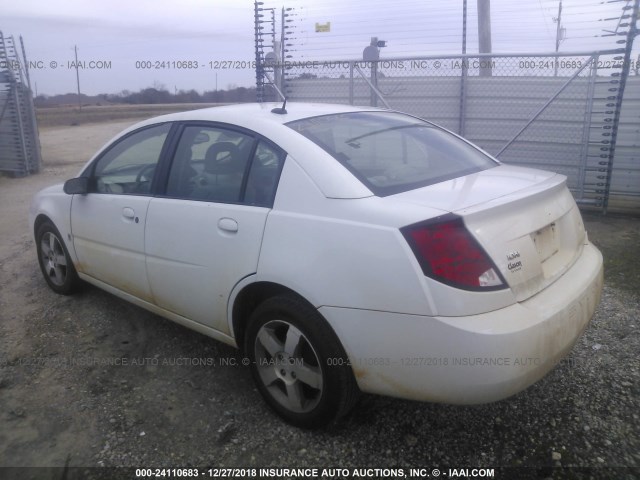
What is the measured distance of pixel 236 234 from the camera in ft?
9.41

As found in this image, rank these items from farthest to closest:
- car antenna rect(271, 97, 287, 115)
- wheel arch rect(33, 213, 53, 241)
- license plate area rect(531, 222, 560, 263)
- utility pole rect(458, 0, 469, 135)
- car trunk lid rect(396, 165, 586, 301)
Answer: utility pole rect(458, 0, 469, 135), wheel arch rect(33, 213, 53, 241), car antenna rect(271, 97, 287, 115), license plate area rect(531, 222, 560, 263), car trunk lid rect(396, 165, 586, 301)

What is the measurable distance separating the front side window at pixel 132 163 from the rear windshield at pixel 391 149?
42.7 inches

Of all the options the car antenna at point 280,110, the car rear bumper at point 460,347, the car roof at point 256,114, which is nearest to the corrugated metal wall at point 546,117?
the car roof at point 256,114

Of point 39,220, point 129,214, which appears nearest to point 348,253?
point 129,214

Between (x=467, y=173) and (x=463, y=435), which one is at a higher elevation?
(x=467, y=173)

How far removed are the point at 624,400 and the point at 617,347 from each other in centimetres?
66

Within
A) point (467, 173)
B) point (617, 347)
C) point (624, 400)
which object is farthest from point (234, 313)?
point (617, 347)

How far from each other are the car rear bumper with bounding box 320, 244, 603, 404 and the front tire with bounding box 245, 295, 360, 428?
9 cm

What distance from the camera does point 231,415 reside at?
9.81ft

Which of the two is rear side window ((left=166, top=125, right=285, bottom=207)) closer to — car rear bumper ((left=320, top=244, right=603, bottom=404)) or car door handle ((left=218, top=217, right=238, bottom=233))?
car door handle ((left=218, top=217, right=238, bottom=233))

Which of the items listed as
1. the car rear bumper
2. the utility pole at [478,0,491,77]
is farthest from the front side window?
the utility pole at [478,0,491,77]

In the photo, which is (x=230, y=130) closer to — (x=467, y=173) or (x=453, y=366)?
(x=467, y=173)

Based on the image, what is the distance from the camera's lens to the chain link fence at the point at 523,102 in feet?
23.0

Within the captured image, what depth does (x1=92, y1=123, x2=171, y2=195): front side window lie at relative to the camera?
3.61m
